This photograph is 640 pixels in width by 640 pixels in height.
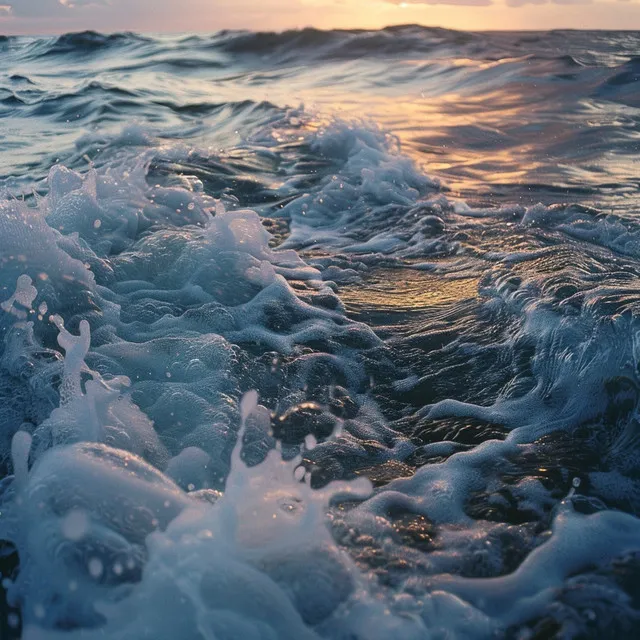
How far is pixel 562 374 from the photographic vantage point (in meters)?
2.88

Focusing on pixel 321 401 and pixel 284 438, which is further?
pixel 321 401

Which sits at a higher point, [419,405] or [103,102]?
[103,102]

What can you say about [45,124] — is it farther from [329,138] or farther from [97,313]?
[97,313]

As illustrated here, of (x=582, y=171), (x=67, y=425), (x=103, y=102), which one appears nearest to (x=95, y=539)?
(x=67, y=425)

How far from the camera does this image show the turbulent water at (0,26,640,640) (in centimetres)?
181

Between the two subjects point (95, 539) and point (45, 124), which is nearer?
point (95, 539)

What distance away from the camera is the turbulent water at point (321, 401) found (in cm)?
181

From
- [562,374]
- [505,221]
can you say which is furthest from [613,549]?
[505,221]

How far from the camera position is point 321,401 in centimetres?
285

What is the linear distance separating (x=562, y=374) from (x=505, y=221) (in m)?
2.56

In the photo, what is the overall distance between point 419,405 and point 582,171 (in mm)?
5016

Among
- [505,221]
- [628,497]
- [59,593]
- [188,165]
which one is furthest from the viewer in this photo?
[188,165]

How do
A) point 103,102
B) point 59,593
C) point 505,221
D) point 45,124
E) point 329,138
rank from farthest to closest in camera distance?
point 103,102, point 45,124, point 329,138, point 505,221, point 59,593

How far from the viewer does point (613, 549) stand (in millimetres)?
1986
